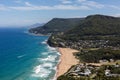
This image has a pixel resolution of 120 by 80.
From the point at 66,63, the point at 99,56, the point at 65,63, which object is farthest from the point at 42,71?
the point at 99,56

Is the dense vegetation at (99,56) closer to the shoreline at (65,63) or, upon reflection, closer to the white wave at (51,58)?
the shoreline at (65,63)

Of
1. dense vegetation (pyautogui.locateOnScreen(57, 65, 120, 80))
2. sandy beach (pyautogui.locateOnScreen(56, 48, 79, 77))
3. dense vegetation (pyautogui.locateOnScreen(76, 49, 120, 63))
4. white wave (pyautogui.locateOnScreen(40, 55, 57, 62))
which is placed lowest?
white wave (pyautogui.locateOnScreen(40, 55, 57, 62))

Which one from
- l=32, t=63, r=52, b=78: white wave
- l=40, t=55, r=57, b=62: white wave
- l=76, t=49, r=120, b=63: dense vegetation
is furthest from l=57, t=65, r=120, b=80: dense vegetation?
l=40, t=55, r=57, b=62: white wave

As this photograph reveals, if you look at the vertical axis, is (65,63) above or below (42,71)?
below

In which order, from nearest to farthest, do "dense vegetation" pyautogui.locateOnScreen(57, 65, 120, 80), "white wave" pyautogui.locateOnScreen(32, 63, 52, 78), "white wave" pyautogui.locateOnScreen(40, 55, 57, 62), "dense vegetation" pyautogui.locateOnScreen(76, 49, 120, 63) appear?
"dense vegetation" pyautogui.locateOnScreen(57, 65, 120, 80)
"white wave" pyautogui.locateOnScreen(32, 63, 52, 78)
"dense vegetation" pyautogui.locateOnScreen(76, 49, 120, 63)
"white wave" pyautogui.locateOnScreen(40, 55, 57, 62)

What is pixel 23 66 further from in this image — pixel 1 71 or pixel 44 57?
pixel 44 57

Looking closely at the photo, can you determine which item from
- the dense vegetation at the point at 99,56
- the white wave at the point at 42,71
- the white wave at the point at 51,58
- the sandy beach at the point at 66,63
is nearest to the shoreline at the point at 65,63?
the sandy beach at the point at 66,63

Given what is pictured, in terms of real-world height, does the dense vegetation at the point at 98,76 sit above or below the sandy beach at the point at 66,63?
above

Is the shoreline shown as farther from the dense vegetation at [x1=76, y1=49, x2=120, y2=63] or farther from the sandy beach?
the dense vegetation at [x1=76, y1=49, x2=120, y2=63]

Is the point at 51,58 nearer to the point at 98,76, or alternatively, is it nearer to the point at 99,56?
the point at 99,56

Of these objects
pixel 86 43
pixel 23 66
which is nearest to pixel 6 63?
pixel 23 66

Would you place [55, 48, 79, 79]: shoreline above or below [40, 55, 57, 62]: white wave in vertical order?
above
